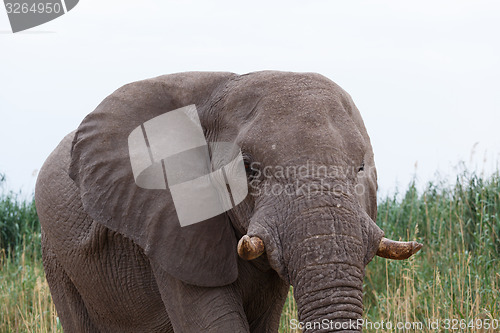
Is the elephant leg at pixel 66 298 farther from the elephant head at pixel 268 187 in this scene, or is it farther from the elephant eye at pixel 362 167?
the elephant eye at pixel 362 167

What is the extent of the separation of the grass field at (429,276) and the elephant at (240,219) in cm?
224

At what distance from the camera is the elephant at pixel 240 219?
296cm

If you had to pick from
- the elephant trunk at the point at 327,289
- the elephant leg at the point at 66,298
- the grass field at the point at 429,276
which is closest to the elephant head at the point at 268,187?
the elephant trunk at the point at 327,289

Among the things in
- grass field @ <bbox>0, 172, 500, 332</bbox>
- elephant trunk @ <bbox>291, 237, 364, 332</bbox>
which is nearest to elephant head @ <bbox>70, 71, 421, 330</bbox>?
elephant trunk @ <bbox>291, 237, 364, 332</bbox>

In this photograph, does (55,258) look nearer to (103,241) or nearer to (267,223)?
(103,241)

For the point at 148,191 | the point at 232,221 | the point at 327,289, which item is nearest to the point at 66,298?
the point at 148,191

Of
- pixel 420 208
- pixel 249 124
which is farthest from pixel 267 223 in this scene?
pixel 420 208

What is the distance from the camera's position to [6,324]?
322 inches

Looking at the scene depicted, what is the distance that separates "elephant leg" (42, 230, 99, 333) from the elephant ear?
1.37 meters

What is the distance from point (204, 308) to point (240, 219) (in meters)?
0.55

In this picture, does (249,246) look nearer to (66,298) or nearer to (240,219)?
(240,219)

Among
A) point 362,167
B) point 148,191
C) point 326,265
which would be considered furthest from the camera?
point 148,191

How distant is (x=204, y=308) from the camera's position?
356 cm

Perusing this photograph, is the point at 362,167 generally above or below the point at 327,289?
above
